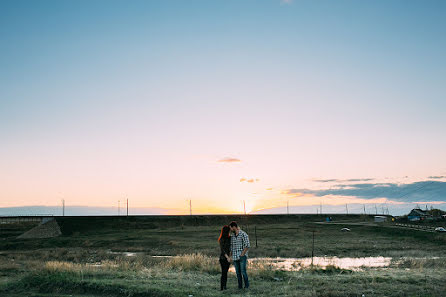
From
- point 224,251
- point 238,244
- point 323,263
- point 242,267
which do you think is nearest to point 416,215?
point 323,263

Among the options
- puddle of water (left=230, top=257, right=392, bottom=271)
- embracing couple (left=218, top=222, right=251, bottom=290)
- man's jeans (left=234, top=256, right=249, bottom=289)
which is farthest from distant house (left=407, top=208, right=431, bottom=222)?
embracing couple (left=218, top=222, right=251, bottom=290)

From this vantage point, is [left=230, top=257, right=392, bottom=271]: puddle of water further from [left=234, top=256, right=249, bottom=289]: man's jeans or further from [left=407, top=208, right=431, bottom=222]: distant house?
[left=407, top=208, right=431, bottom=222]: distant house

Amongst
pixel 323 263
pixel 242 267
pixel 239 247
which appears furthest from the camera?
pixel 323 263

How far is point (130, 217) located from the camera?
3484 inches

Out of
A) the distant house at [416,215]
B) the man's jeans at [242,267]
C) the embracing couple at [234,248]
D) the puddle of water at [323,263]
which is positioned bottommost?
the distant house at [416,215]

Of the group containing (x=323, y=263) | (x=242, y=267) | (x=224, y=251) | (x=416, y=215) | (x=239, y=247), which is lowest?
(x=416, y=215)

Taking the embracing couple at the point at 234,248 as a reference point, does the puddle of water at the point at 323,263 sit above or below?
below

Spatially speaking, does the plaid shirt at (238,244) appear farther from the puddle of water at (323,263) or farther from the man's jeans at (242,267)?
the puddle of water at (323,263)

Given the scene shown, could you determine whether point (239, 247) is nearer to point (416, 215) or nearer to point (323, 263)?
point (323, 263)

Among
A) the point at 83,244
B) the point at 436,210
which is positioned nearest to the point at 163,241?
the point at 83,244

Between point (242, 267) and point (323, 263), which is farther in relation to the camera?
point (323, 263)

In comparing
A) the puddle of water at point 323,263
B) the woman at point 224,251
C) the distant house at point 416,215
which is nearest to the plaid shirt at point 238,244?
the woman at point 224,251

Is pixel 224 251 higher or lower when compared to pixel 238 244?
lower

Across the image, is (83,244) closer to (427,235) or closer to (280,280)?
(280,280)
